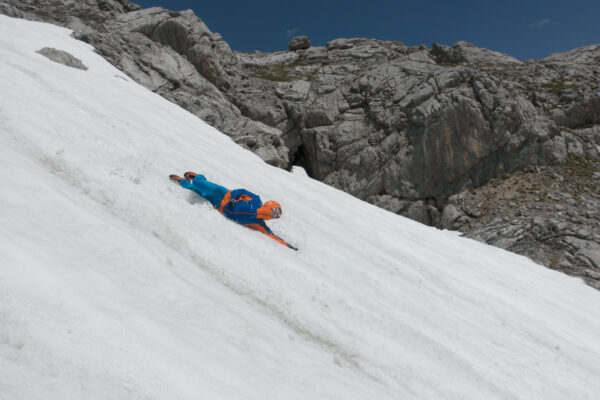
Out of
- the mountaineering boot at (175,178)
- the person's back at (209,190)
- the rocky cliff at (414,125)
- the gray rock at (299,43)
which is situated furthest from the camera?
the gray rock at (299,43)

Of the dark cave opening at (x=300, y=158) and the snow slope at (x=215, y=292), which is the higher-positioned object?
the dark cave opening at (x=300, y=158)

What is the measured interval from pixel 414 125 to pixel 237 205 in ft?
104

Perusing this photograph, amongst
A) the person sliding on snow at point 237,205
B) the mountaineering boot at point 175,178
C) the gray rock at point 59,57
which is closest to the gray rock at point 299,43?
the gray rock at point 59,57

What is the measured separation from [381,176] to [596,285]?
22043 mm

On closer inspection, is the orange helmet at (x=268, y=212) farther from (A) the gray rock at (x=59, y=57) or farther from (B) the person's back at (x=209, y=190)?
(A) the gray rock at (x=59, y=57)

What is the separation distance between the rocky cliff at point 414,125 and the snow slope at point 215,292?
11219mm

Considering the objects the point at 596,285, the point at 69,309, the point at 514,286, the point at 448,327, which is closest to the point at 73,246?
the point at 69,309

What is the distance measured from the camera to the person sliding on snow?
780cm

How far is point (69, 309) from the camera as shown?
329cm

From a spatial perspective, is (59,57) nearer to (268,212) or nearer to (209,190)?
(209,190)

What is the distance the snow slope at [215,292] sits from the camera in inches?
125

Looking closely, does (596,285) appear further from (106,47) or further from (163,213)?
(106,47)

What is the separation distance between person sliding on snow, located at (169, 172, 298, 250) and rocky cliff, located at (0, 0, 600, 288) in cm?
1633

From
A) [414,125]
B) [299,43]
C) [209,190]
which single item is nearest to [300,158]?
[414,125]
